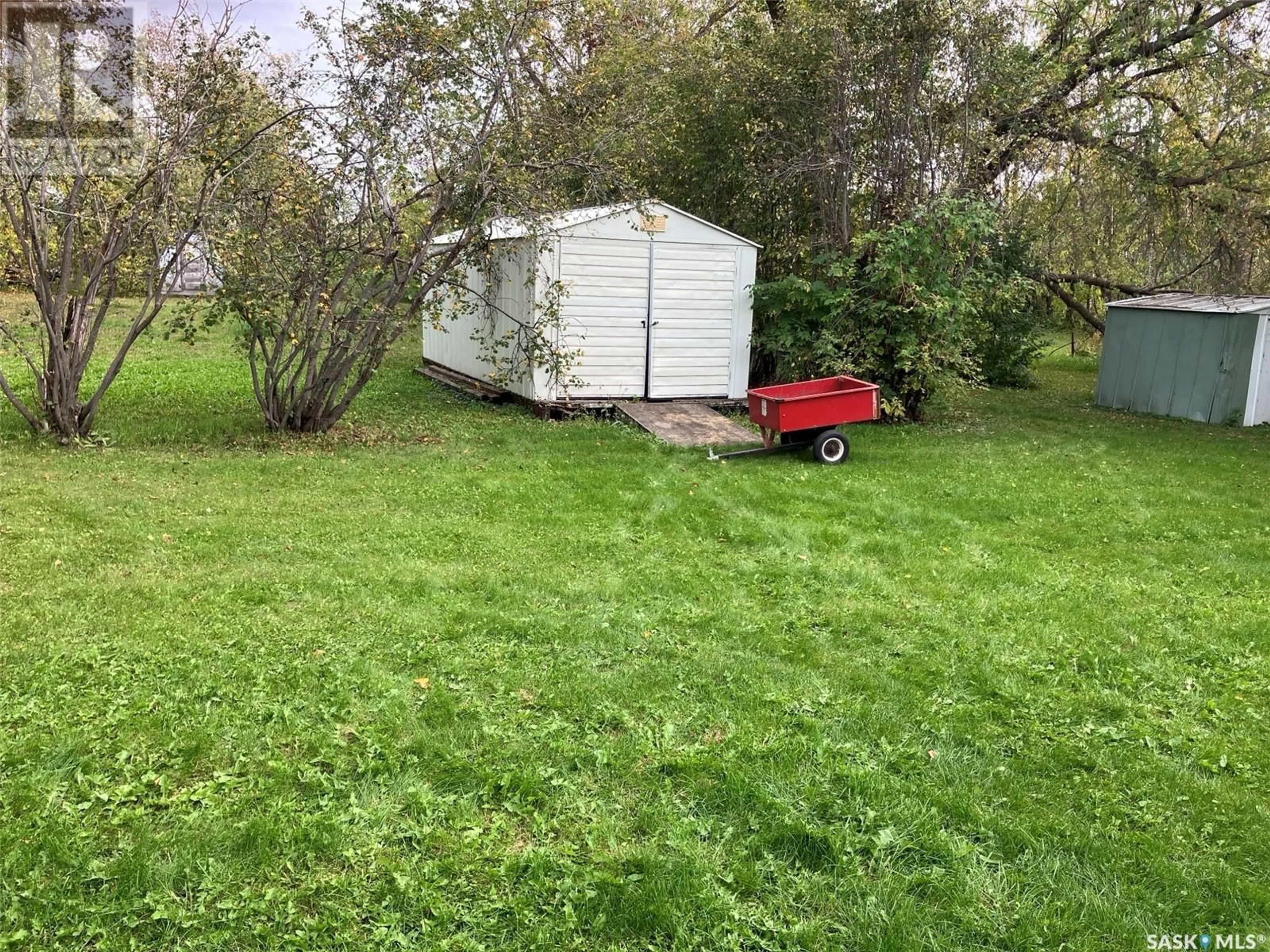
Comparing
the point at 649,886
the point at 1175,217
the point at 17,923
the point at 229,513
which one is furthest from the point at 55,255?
the point at 1175,217

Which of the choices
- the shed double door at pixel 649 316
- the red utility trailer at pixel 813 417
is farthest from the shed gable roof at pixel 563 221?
the red utility trailer at pixel 813 417

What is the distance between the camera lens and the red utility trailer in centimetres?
834

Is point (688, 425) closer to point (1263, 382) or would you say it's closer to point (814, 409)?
point (814, 409)

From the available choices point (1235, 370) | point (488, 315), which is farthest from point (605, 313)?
point (1235, 370)

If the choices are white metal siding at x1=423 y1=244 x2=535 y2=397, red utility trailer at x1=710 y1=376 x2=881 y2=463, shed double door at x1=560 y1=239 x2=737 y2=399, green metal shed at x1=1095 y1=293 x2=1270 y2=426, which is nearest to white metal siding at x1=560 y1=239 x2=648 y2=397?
shed double door at x1=560 y1=239 x2=737 y2=399

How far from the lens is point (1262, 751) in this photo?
11.5 ft

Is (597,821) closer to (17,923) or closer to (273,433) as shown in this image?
(17,923)

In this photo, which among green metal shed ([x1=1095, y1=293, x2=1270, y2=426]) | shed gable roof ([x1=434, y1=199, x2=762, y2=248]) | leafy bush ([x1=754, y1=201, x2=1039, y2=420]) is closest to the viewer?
shed gable roof ([x1=434, y1=199, x2=762, y2=248])

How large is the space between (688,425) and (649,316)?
1.72 metres

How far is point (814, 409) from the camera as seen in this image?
841 centimetres

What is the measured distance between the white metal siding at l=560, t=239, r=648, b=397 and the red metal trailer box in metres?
2.68

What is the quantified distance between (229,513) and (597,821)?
4235 mm

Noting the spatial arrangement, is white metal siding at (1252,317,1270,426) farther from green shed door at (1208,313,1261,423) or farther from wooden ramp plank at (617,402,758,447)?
wooden ramp plank at (617,402,758,447)

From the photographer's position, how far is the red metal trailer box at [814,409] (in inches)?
328
